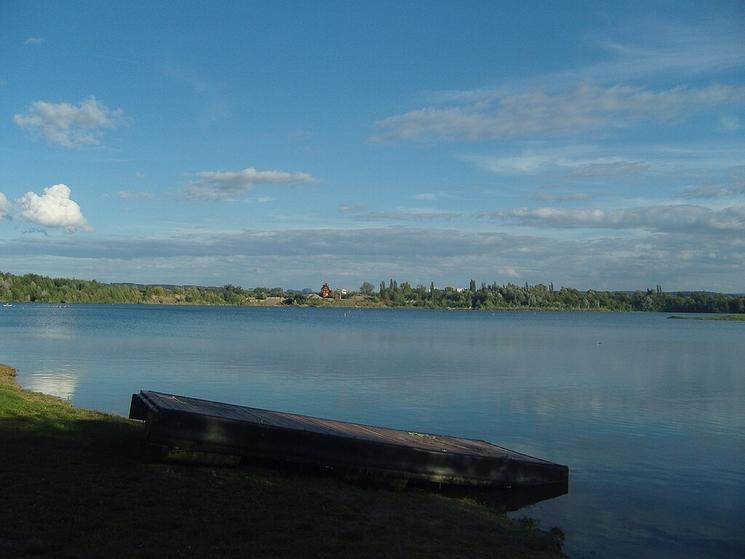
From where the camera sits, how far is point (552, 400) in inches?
1206

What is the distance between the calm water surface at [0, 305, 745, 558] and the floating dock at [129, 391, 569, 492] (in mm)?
1329

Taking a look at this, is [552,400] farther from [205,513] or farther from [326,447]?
[205,513]

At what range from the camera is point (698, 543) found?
1278 centimetres

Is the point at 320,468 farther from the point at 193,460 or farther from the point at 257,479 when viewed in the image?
the point at 193,460

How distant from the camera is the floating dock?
41.0 feet

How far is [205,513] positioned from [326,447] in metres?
4.02

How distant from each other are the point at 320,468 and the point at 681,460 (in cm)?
1112

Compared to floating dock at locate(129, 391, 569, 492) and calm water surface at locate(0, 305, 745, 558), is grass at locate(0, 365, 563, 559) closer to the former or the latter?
floating dock at locate(129, 391, 569, 492)

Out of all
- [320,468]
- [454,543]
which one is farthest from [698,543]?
[320,468]

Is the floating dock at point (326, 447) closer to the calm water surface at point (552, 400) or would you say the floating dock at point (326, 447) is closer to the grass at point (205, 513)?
the grass at point (205, 513)

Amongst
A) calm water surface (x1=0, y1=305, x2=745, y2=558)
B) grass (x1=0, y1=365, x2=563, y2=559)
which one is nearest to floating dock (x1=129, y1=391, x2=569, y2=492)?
grass (x1=0, y1=365, x2=563, y2=559)

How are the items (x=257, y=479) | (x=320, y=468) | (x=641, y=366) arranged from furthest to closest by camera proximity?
1. (x=641, y=366)
2. (x=320, y=468)
3. (x=257, y=479)

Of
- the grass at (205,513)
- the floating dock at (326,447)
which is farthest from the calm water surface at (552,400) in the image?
the grass at (205,513)

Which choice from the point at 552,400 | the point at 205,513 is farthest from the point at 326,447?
the point at 552,400
